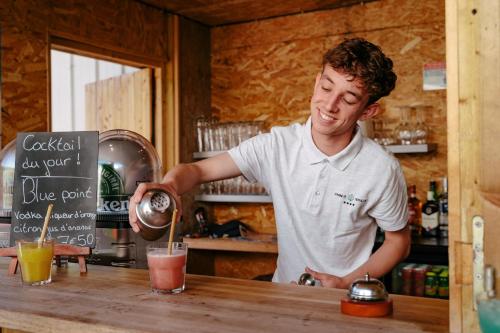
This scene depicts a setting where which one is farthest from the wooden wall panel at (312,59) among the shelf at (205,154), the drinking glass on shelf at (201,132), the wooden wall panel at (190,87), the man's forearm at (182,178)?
the man's forearm at (182,178)

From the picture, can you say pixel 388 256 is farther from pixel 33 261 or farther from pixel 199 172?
pixel 33 261

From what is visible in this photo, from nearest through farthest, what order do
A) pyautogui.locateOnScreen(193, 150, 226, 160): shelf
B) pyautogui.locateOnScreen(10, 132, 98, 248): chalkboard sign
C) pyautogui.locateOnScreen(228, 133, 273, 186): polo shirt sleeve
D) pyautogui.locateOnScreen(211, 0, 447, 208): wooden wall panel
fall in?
pyautogui.locateOnScreen(10, 132, 98, 248): chalkboard sign → pyautogui.locateOnScreen(228, 133, 273, 186): polo shirt sleeve → pyautogui.locateOnScreen(211, 0, 447, 208): wooden wall panel → pyautogui.locateOnScreen(193, 150, 226, 160): shelf

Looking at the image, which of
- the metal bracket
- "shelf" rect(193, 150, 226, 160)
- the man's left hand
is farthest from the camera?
"shelf" rect(193, 150, 226, 160)

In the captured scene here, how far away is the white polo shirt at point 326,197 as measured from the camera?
7.11 feet

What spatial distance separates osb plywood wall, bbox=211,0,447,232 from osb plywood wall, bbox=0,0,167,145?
3.80ft

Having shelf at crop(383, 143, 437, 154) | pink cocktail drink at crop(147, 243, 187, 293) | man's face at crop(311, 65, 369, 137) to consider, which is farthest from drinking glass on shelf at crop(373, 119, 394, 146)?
pink cocktail drink at crop(147, 243, 187, 293)

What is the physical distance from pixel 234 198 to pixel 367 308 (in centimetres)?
342

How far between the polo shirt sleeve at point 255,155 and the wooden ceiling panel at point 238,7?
2.45 meters

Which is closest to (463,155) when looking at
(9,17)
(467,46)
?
(467,46)

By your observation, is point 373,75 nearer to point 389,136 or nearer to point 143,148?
point 143,148

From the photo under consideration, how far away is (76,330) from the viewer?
127 centimetres

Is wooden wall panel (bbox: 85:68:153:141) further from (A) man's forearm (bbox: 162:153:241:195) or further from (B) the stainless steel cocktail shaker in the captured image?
(B) the stainless steel cocktail shaker

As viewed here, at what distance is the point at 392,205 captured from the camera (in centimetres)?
215

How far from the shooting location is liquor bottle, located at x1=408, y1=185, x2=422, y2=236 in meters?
4.09
